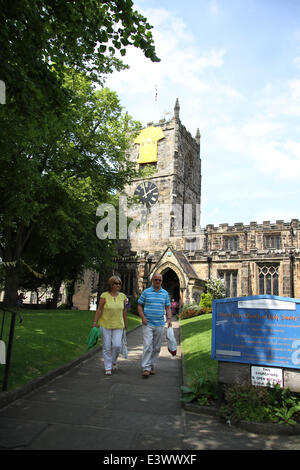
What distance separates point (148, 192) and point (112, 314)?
1528 inches

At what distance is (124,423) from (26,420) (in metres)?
1.22

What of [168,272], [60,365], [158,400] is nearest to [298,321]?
[158,400]

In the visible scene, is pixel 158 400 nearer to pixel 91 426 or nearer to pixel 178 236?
pixel 91 426

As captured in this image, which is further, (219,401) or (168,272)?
(168,272)

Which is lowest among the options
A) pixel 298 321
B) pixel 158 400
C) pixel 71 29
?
pixel 158 400

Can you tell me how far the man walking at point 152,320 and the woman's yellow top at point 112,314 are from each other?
1.48ft

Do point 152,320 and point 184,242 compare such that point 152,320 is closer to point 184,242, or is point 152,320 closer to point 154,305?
point 154,305

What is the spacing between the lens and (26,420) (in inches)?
168

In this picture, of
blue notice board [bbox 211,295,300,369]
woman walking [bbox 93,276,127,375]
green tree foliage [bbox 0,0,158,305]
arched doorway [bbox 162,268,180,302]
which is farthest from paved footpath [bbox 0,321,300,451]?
arched doorway [bbox 162,268,180,302]

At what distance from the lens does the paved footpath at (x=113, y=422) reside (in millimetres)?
3691

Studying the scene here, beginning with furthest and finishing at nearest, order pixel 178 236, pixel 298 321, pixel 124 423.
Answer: pixel 178 236, pixel 298 321, pixel 124 423

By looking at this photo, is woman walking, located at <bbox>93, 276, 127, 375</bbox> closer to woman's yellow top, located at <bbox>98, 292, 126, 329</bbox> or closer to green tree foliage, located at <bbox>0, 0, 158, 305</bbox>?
woman's yellow top, located at <bbox>98, 292, 126, 329</bbox>

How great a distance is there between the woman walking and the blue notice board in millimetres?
2467
